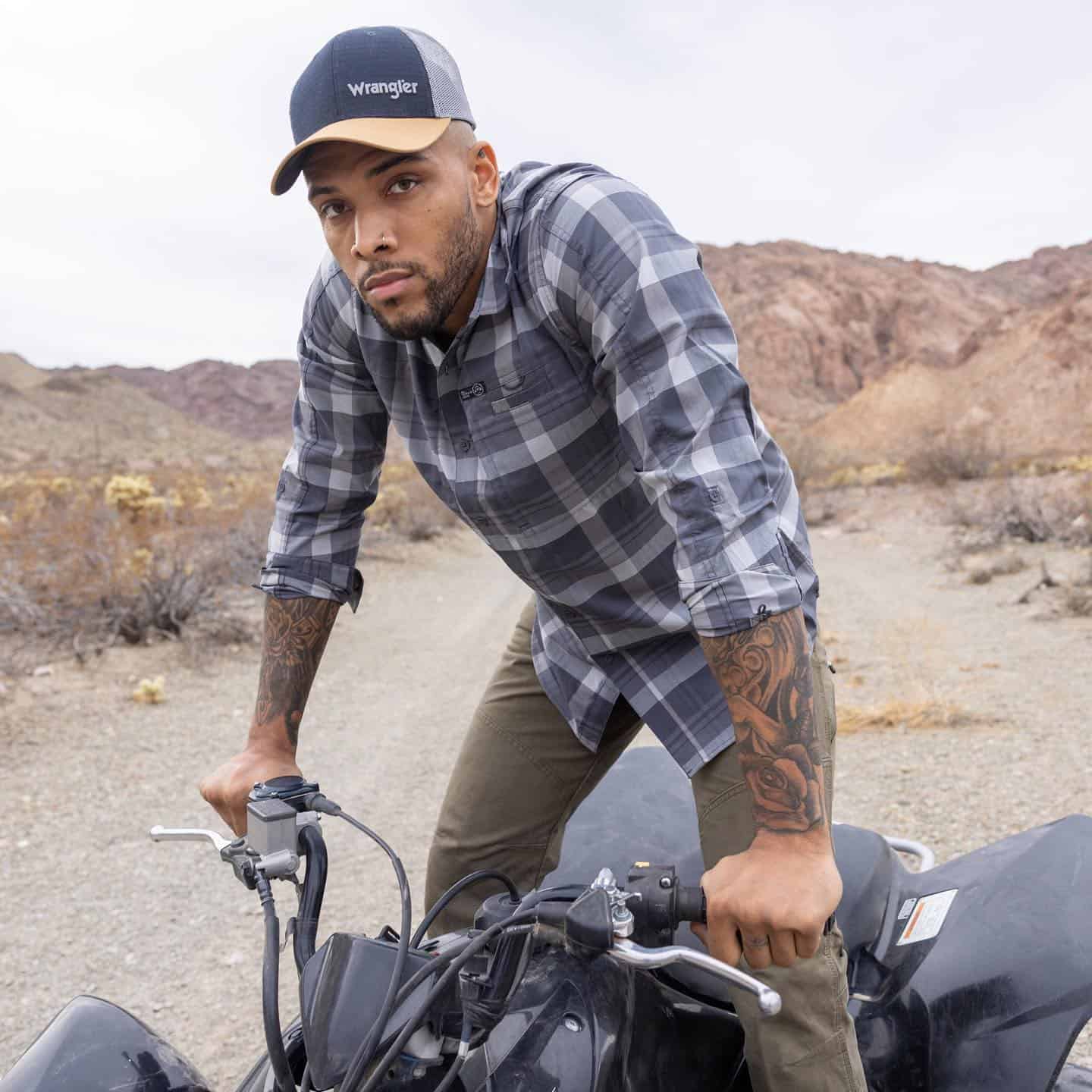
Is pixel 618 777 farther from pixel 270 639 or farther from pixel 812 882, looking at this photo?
pixel 812 882

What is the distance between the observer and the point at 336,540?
2033 millimetres

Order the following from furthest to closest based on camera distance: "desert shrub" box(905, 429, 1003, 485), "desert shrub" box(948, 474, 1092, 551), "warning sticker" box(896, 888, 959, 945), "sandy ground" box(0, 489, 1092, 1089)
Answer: "desert shrub" box(905, 429, 1003, 485) → "desert shrub" box(948, 474, 1092, 551) → "sandy ground" box(0, 489, 1092, 1089) → "warning sticker" box(896, 888, 959, 945)

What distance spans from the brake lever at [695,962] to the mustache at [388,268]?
97cm

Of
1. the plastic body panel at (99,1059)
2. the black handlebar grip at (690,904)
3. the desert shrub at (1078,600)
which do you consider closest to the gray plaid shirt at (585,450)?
the black handlebar grip at (690,904)

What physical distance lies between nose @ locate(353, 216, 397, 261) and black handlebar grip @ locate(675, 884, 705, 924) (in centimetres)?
97

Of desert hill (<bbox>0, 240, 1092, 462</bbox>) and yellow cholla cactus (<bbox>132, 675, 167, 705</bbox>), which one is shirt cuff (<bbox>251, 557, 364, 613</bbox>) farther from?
desert hill (<bbox>0, 240, 1092, 462</bbox>)

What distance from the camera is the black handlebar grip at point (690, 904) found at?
1253mm

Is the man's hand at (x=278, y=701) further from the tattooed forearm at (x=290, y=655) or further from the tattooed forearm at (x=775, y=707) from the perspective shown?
the tattooed forearm at (x=775, y=707)

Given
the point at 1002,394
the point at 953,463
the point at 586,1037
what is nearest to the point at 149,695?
the point at 586,1037

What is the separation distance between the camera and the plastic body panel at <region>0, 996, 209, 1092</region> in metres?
1.32

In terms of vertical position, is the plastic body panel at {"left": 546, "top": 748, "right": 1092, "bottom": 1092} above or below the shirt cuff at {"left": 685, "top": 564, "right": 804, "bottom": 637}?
below

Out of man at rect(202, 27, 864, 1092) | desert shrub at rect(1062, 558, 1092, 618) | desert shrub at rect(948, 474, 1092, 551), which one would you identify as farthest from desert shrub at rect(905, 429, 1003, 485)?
man at rect(202, 27, 864, 1092)

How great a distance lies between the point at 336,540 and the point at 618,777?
2.67ft

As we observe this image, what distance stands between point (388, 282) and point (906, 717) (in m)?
4.72
